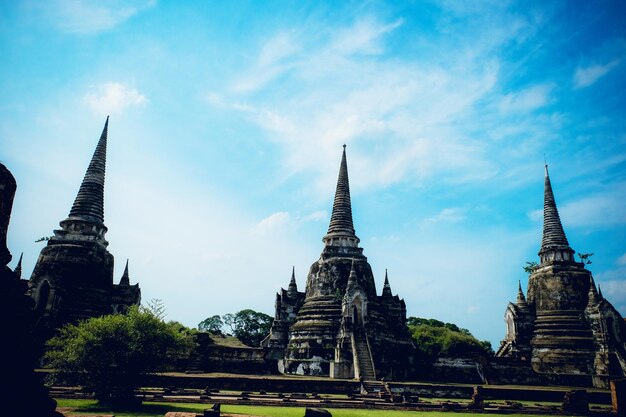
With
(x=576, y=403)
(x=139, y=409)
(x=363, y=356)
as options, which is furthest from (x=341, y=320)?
(x=139, y=409)

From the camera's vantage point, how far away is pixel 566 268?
123ft

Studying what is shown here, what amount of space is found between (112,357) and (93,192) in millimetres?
23632

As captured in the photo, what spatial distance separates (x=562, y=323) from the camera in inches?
1384

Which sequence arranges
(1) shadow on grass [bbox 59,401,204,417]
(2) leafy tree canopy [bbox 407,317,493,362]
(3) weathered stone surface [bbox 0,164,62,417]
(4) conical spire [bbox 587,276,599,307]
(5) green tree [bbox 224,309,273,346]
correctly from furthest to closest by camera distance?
(5) green tree [bbox 224,309,273,346] → (2) leafy tree canopy [bbox 407,317,493,362] → (4) conical spire [bbox 587,276,599,307] → (1) shadow on grass [bbox 59,401,204,417] → (3) weathered stone surface [bbox 0,164,62,417]

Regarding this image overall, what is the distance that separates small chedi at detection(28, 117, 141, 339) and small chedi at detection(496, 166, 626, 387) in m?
30.6

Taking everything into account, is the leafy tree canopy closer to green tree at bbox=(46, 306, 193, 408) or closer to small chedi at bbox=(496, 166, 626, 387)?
small chedi at bbox=(496, 166, 626, 387)

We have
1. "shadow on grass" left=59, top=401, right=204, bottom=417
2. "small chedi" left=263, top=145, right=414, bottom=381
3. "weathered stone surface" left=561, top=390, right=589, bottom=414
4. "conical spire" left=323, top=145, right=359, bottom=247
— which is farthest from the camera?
"conical spire" left=323, top=145, right=359, bottom=247

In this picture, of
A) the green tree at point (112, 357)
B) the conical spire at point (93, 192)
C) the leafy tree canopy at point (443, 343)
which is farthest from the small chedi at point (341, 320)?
the leafy tree canopy at point (443, 343)

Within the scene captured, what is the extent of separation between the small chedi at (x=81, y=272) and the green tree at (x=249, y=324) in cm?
4231

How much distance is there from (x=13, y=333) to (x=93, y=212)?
29.2 metres

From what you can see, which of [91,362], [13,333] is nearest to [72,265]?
[91,362]

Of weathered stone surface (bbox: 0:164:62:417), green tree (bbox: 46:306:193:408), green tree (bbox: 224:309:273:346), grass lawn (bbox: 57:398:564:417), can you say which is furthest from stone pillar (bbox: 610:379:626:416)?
green tree (bbox: 224:309:273:346)

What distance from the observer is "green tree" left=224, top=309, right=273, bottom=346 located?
75.1 m

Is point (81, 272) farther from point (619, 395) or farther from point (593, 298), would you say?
→ point (593, 298)
